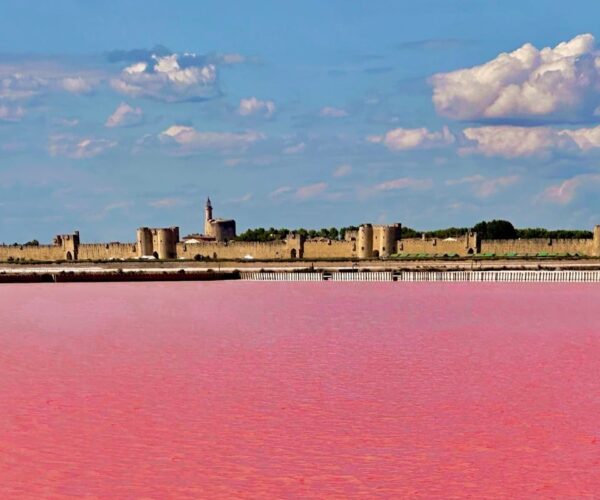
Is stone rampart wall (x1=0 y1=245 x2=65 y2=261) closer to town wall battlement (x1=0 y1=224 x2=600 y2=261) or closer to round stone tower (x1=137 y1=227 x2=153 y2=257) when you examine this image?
town wall battlement (x1=0 y1=224 x2=600 y2=261)

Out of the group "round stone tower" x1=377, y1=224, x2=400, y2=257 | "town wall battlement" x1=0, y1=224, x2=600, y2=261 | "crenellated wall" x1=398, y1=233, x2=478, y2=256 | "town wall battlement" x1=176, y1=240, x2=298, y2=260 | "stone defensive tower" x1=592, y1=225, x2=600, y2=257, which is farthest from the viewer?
"town wall battlement" x1=176, y1=240, x2=298, y2=260

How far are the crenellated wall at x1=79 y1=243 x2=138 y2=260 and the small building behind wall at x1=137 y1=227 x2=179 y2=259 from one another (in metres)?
0.80

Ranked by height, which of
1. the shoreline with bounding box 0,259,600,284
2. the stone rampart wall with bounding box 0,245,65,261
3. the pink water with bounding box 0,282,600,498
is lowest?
the pink water with bounding box 0,282,600,498

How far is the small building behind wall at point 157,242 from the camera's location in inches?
3004

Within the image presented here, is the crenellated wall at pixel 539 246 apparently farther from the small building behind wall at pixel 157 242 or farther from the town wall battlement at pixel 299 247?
the small building behind wall at pixel 157 242

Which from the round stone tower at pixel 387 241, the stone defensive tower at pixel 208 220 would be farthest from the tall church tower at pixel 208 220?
the round stone tower at pixel 387 241

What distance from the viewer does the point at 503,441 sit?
10281mm

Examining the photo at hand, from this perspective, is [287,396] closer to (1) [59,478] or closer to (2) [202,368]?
(2) [202,368]

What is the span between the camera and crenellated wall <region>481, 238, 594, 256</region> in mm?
58438

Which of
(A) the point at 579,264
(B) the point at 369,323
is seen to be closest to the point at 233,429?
(B) the point at 369,323

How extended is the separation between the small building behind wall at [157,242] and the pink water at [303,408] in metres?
51.3

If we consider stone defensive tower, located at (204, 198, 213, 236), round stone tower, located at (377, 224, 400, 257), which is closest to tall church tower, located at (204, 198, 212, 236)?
stone defensive tower, located at (204, 198, 213, 236)

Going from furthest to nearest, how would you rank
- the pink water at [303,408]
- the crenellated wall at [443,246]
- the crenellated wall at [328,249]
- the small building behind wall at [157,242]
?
the small building behind wall at [157,242] → the crenellated wall at [328,249] → the crenellated wall at [443,246] → the pink water at [303,408]

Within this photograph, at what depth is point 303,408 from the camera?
39.9 feet
